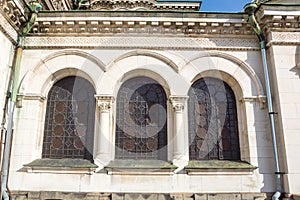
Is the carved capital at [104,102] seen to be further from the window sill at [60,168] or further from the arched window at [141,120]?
the window sill at [60,168]

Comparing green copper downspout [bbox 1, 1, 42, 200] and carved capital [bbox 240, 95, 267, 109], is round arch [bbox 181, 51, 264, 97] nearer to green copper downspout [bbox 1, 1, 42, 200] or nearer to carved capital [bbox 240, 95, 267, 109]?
carved capital [bbox 240, 95, 267, 109]

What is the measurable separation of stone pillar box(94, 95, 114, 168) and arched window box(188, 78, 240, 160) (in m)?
2.43

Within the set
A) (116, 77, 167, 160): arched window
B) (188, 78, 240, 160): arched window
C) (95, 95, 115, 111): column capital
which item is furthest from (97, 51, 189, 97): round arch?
(188, 78, 240, 160): arched window

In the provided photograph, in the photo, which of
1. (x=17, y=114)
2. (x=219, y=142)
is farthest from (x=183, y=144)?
(x=17, y=114)

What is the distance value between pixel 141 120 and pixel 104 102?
4.05 ft

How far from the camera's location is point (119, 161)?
7.39m

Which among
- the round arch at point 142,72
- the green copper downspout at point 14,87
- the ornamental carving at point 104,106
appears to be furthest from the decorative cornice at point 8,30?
the ornamental carving at point 104,106

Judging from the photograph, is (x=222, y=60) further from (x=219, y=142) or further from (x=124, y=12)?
(x=124, y=12)

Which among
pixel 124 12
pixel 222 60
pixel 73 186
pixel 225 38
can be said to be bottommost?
pixel 73 186

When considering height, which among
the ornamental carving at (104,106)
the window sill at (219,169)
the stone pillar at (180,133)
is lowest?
the window sill at (219,169)

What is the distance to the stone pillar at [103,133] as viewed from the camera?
7.29 m

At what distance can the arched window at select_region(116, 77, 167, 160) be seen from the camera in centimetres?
767

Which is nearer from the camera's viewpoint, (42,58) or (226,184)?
(226,184)

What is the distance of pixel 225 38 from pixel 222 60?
0.73 m
